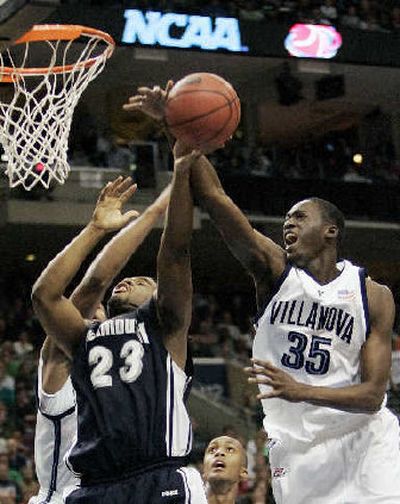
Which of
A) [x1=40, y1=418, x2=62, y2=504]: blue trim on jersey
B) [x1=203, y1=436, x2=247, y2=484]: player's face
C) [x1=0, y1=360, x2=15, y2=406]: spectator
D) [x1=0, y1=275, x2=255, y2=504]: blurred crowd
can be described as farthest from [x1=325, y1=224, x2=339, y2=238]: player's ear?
[x1=0, y1=360, x2=15, y2=406]: spectator

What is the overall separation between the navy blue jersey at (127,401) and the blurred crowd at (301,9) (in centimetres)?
1535

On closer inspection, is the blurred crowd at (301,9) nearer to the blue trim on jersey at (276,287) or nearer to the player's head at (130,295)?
the blue trim on jersey at (276,287)

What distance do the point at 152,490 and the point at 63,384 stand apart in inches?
47.7

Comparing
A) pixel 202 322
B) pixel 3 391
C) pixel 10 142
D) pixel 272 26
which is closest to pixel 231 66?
pixel 272 26

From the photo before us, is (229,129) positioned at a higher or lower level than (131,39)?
lower

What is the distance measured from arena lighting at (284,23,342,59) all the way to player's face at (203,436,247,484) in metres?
15.1

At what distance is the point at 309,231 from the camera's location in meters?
5.50

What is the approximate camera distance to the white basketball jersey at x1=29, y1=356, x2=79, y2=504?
5.77m

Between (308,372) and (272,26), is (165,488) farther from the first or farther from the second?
(272,26)

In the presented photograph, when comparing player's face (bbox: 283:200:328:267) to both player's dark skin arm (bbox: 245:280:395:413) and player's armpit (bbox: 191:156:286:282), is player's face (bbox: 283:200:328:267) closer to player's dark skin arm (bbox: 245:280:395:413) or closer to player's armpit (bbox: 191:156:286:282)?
player's armpit (bbox: 191:156:286:282)

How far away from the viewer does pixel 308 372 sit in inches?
211

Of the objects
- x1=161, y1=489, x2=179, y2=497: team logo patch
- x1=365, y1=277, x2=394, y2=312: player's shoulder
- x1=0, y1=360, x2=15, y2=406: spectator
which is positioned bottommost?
x1=0, y1=360, x2=15, y2=406: spectator

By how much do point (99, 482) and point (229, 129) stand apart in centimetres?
143

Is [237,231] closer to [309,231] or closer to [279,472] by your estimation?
[309,231]
